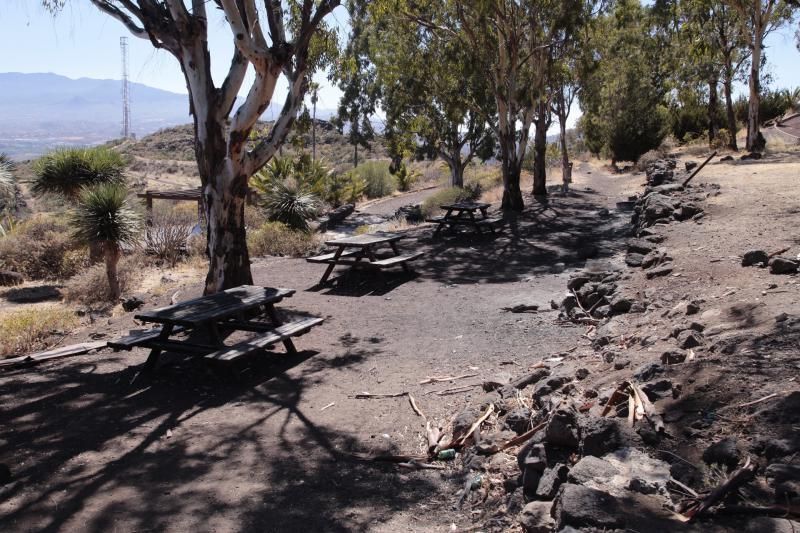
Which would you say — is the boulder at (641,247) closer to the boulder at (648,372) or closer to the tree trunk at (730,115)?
the boulder at (648,372)

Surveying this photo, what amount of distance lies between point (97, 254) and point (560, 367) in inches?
456

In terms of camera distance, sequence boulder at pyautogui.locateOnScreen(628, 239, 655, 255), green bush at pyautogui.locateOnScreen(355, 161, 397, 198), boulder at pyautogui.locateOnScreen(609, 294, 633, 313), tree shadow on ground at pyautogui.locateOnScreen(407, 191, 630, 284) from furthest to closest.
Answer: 1. green bush at pyautogui.locateOnScreen(355, 161, 397, 198)
2. tree shadow on ground at pyautogui.locateOnScreen(407, 191, 630, 284)
3. boulder at pyautogui.locateOnScreen(628, 239, 655, 255)
4. boulder at pyautogui.locateOnScreen(609, 294, 633, 313)

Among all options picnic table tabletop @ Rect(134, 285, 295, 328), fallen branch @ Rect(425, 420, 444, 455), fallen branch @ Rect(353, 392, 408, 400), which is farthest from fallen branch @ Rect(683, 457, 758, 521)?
picnic table tabletop @ Rect(134, 285, 295, 328)

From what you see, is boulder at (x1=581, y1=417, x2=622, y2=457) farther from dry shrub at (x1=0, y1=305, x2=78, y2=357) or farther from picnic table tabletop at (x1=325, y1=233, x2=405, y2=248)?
picnic table tabletop at (x1=325, y1=233, x2=405, y2=248)

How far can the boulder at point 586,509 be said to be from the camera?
274 cm

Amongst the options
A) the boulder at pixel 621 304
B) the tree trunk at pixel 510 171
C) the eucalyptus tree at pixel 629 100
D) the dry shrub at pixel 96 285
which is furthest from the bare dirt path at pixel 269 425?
the eucalyptus tree at pixel 629 100

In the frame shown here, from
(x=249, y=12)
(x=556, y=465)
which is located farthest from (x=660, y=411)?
(x=249, y=12)

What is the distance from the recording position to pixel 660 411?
3.72 m

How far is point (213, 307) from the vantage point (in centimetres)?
715

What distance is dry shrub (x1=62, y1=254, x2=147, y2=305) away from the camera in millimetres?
12141

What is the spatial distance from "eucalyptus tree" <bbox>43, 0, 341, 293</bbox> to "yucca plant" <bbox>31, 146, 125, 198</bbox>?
6.57 m

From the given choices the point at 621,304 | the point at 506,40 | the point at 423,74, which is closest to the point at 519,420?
the point at 621,304

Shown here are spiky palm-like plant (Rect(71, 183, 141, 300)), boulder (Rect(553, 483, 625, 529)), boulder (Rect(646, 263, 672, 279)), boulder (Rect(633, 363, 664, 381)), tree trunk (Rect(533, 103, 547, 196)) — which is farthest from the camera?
tree trunk (Rect(533, 103, 547, 196))

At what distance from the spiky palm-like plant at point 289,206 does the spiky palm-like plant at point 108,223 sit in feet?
18.5
